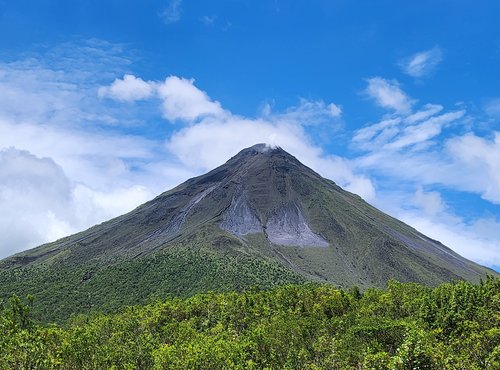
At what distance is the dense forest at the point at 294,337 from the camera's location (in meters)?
35.4

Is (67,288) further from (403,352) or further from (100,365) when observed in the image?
(403,352)

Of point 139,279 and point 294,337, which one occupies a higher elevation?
point 139,279

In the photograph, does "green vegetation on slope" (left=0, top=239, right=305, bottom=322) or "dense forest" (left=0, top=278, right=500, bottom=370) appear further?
"green vegetation on slope" (left=0, top=239, right=305, bottom=322)

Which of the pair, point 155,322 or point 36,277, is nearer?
point 155,322

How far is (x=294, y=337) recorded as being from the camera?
54.1m

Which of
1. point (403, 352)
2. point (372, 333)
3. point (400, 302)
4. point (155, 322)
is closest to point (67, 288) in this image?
point (155, 322)

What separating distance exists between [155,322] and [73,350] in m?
36.8

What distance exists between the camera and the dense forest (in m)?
35.4

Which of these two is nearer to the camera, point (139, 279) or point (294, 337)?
point (294, 337)

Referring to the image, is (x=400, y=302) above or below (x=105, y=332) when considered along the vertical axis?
above

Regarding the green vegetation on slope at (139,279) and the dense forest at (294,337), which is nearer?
the dense forest at (294,337)

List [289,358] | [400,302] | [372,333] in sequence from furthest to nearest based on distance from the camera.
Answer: [400,302] → [372,333] → [289,358]

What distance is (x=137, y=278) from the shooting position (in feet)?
569

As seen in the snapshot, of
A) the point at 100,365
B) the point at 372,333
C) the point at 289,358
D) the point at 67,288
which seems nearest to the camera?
the point at 100,365
